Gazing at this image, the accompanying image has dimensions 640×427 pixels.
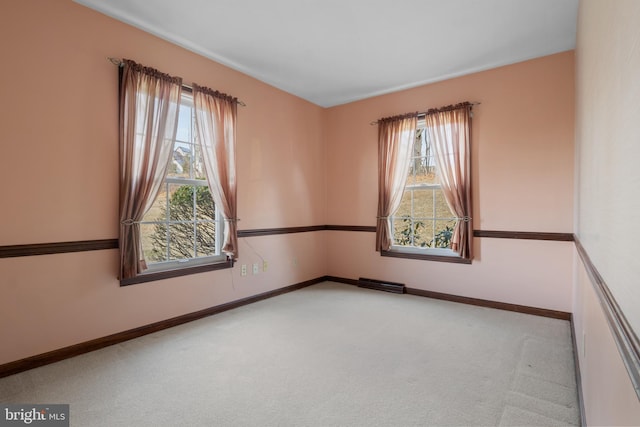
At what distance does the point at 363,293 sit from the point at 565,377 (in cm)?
239

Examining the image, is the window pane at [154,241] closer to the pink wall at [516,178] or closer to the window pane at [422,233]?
the pink wall at [516,178]

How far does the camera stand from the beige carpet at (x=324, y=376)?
1779mm

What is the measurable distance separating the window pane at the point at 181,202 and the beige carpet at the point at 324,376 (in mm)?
1074

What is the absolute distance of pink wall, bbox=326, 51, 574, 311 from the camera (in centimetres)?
326

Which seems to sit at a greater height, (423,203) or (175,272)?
(423,203)

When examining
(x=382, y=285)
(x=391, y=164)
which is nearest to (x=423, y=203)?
(x=391, y=164)

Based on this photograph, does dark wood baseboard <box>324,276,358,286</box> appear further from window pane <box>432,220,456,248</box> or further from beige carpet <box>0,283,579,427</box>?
beige carpet <box>0,283,579,427</box>

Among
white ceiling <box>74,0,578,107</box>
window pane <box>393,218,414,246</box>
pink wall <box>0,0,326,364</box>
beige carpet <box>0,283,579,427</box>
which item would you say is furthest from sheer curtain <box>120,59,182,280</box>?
window pane <box>393,218,414,246</box>

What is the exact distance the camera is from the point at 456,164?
149 inches

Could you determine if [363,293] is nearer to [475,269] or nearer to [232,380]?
[475,269]

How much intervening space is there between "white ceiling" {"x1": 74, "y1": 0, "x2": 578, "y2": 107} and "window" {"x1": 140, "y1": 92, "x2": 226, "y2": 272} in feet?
2.35

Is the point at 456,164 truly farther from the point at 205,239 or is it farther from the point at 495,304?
the point at 205,239

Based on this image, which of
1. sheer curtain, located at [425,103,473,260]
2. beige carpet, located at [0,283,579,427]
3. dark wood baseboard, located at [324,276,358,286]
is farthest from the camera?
dark wood baseboard, located at [324,276,358,286]

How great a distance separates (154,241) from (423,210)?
316cm
